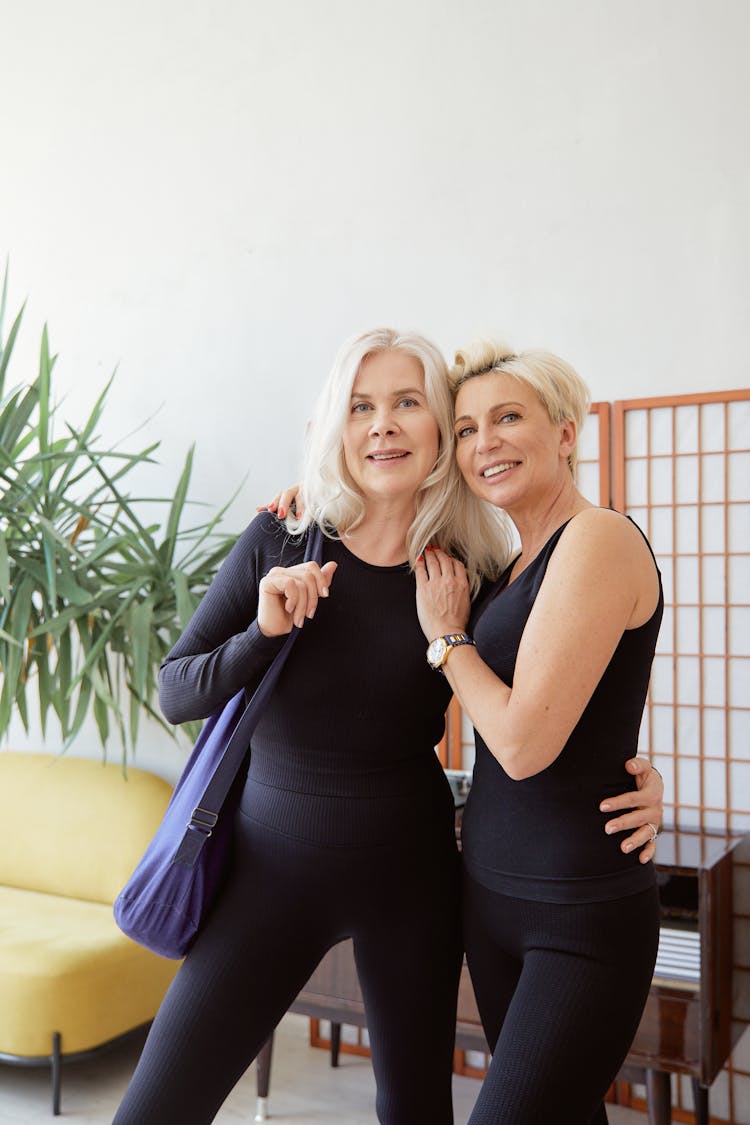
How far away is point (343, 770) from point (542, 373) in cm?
73

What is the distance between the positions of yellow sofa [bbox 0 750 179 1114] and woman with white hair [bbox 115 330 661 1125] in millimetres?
1559

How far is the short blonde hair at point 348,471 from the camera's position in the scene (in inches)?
70.7

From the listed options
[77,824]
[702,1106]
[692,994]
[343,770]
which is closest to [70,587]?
[77,824]

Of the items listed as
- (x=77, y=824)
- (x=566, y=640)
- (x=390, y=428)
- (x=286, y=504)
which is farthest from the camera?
(x=77, y=824)

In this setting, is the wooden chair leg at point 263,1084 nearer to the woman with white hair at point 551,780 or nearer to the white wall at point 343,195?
the woman with white hair at point 551,780

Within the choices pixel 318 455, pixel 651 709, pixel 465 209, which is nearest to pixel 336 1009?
pixel 651 709

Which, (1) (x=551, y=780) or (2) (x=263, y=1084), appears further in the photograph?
(2) (x=263, y=1084)

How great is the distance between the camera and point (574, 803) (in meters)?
1.52

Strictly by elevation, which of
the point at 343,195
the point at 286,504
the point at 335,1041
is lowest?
the point at 335,1041

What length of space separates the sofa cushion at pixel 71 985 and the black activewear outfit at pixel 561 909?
5.85 ft

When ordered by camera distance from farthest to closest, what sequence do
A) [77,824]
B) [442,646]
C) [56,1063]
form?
[77,824] → [56,1063] → [442,646]

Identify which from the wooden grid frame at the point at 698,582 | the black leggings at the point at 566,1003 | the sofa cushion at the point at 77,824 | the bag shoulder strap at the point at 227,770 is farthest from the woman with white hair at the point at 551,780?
the sofa cushion at the point at 77,824

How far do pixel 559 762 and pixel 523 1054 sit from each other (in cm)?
40

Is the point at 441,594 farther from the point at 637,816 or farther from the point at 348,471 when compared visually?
the point at 637,816
